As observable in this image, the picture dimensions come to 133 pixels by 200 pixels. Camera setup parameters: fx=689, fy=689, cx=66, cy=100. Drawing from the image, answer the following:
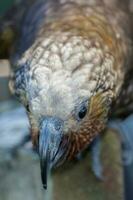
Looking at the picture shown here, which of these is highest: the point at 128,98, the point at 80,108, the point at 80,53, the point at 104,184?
the point at 80,53

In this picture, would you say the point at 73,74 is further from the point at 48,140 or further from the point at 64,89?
the point at 48,140

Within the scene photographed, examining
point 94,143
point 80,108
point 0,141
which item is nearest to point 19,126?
point 0,141

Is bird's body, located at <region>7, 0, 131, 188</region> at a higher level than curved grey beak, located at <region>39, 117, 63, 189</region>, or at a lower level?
higher

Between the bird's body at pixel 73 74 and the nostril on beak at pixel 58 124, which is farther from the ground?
the bird's body at pixel 73 74

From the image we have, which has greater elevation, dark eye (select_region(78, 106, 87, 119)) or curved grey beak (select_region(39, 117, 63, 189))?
dark eye (select_region(78, 106, 87, 119))

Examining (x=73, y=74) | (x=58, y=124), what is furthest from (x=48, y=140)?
(x=73, y=74)

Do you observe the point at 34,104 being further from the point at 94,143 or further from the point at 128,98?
the point at 128,98
